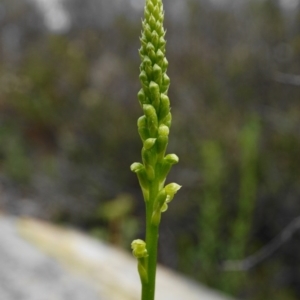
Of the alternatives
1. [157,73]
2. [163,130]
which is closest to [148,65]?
[157,73]

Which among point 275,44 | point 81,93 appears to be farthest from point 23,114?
point 275,44

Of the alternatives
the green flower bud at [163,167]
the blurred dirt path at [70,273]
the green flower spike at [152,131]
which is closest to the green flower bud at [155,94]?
the green flower spike at [152,131]

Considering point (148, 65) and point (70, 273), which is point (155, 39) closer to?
point (148, 65)

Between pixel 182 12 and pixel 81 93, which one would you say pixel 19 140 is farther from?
pixel 182 12

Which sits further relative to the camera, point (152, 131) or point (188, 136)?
point (188, 136)

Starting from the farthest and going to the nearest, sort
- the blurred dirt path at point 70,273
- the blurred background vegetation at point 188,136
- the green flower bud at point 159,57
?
1. the blurred background vegetation at point 188,136
2. the blurred dirt path at point 70,273
3. the green flower bud at point 159,57

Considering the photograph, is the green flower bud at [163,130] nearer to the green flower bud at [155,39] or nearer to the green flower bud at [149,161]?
the green flower bud at [149,161]

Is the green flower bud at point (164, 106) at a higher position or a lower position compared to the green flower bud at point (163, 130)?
higher
